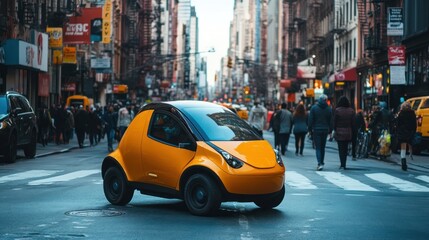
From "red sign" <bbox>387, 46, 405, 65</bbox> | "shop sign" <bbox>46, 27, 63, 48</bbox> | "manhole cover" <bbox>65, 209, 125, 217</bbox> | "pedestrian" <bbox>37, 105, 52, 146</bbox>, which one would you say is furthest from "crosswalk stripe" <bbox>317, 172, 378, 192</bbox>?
"shop sign" <bbox>46, 27, 63, 48</bbox>

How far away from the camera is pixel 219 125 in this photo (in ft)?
39.3

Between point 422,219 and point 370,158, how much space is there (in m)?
17.1

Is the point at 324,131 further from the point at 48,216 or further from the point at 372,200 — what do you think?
the point at 48,216

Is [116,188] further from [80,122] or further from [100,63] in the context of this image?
[100,63]

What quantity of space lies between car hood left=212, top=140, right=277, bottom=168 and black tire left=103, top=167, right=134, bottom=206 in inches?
66.3

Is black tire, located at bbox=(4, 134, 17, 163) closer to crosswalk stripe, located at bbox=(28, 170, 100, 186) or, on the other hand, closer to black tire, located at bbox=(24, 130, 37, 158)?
black tire, located at bbox=(24, 130, 37, 158)

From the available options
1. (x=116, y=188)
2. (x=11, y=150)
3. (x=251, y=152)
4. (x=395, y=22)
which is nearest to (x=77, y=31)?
(x=395, y=22)

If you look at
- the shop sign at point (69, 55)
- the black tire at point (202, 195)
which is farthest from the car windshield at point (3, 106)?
the shop sign at point (69, 55)

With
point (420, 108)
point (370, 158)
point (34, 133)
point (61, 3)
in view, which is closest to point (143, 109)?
point (34, 133)

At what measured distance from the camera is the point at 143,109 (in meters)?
12.7

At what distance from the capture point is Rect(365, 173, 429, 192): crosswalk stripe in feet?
53.1

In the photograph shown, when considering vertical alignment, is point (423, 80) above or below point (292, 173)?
above

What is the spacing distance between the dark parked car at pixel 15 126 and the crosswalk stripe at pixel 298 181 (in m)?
7.76

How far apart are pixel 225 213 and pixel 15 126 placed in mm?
13035
